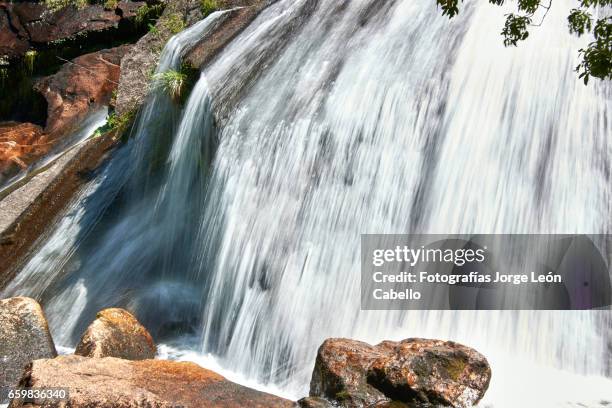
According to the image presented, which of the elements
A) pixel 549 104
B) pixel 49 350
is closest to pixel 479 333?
pixel 549 104

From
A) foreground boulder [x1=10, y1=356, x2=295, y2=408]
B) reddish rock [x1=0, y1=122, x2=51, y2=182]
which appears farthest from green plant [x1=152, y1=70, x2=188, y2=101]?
foreground boulder [x1=10, y1=356, x2=295, y2=408]

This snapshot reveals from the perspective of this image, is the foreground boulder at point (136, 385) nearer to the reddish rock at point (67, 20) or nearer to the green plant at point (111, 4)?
the reddish rock at point (67, 20)

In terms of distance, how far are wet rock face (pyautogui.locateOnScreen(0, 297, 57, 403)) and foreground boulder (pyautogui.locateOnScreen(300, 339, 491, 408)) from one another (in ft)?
11.2

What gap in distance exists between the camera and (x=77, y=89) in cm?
1598

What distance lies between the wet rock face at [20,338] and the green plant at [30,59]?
12.8 metres

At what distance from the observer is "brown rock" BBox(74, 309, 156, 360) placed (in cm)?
689

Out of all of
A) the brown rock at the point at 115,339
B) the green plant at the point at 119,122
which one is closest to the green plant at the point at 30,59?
the green plant at the point at 119,122

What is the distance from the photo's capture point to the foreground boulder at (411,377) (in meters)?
4.98

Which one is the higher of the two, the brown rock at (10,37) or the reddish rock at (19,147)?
the brown rock at (10,37)

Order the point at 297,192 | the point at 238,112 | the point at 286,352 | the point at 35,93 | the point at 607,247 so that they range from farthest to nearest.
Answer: the point at 35,93 < the point at 238,112 < the point at 297,192 < the point at 286,352 < the point at 607,247

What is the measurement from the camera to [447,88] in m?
7.50

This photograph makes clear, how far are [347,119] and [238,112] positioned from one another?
1.71m

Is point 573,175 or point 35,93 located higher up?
point 35,93

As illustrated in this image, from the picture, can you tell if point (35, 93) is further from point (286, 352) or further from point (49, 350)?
point (286, 352)
